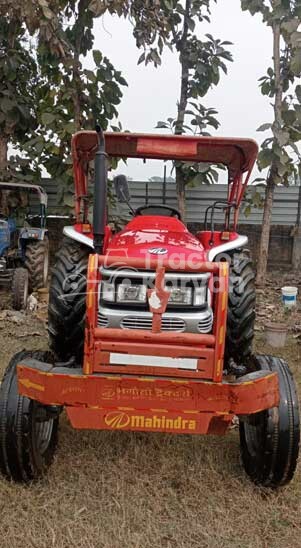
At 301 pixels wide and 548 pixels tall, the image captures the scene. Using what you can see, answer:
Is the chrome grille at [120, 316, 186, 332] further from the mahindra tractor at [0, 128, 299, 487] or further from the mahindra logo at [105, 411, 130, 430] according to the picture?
the mahindra logo at [105, 411, 130, 430]

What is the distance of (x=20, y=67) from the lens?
25.4 feet

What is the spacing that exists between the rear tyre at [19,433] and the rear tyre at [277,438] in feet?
3.47

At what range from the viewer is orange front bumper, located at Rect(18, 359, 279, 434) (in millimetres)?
2215

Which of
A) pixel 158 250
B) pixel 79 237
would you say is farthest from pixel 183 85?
pixel 158 250

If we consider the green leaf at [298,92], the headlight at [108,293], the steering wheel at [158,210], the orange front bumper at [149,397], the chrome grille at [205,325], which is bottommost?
the orange front bumper at [149,397]

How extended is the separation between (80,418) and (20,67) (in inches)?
268

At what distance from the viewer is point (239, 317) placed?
279 cm

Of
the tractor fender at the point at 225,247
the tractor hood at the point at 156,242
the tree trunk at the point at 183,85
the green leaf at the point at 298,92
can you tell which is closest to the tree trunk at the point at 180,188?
the tree trunk at the point at 183,85

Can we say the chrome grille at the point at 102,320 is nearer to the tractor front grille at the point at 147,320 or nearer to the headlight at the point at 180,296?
the tractor front grille at the point at 147,320

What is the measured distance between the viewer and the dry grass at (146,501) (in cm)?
220

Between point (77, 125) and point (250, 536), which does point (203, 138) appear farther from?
point (77, 125)

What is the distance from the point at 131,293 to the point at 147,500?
1000mm

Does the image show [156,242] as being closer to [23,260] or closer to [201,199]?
[23,260]

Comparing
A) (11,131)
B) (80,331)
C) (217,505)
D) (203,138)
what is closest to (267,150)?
(11,131)
